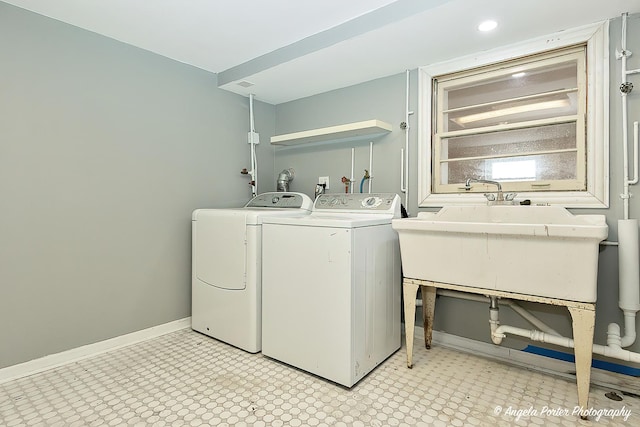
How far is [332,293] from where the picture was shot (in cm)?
184

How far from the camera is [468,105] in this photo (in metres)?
2.40

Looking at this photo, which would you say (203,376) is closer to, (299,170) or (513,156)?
(299,170)

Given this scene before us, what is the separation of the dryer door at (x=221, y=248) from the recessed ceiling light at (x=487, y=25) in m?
1.82

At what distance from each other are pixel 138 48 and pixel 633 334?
3.50 m

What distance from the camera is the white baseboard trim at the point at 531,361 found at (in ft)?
5.96

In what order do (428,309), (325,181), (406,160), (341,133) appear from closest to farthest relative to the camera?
(428,309) < (406,160) < (341,133) < (325,181)

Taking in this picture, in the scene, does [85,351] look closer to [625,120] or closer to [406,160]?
[406,160]

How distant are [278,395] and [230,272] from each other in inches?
35.2

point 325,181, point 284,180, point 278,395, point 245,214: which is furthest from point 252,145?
point 278,395

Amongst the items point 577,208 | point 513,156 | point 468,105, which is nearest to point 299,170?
point 468,105

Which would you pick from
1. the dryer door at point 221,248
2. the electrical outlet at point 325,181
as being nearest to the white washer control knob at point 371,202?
the electrical outlet at point 325,181

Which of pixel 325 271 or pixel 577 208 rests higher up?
pixel 577 208

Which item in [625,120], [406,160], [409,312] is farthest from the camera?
[406,160]

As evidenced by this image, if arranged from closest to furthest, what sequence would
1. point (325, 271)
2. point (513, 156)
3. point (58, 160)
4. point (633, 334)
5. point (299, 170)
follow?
point (633, 334) < point (325, 271) < point (58, 160) < point (513, 156) < point (299, 170)
